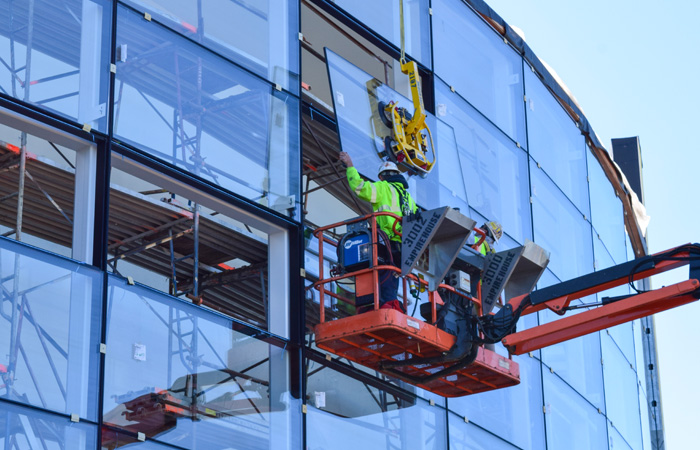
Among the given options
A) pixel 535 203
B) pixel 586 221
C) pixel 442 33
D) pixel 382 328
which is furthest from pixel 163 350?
pixel 586 221

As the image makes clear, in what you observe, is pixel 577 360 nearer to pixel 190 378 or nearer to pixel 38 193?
pixel 38 193

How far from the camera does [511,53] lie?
24.3 metres

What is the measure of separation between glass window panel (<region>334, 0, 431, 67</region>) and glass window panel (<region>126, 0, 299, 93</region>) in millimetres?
1982

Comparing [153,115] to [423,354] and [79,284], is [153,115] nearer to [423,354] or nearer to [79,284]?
[79,284]

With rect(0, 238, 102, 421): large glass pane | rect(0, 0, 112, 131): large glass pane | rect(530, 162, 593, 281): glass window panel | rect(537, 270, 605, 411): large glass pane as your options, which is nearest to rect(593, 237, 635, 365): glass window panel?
rect(530, 162, 593, 281): glass window panel

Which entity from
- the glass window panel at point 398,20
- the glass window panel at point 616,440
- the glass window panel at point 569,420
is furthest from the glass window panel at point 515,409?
the glass window panel at point 398,20

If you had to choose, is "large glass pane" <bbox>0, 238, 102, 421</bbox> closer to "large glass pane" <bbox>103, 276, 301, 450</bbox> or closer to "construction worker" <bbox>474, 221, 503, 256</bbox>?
"large glass pane" <bbox>103, 276, 301, 450</bbox>

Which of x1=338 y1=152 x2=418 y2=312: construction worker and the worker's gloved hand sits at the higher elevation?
the worker's gloved hand

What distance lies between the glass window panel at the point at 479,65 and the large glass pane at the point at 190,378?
25.4ft

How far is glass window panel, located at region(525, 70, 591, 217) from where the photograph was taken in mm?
24781

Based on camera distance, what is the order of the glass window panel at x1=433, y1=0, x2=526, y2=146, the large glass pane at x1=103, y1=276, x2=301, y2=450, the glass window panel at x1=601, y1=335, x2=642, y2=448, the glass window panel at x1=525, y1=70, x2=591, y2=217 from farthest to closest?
the glass window panel at x1=601, y1=335, x2=642, y2=448
the glass window panel at x1=525, y1=70, x2=591, y2=217
the glass window panel at x1=433, y1=0, x2=526, y2=146
the large glass pane at x1=103, y1=276, x2=301, y2=450

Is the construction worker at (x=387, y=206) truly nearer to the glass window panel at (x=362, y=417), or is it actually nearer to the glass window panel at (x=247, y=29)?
the glass window panel at (x=362, y=417)

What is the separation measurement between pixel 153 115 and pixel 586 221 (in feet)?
48.8

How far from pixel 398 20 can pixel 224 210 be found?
243 inches
